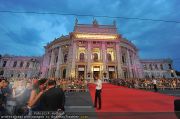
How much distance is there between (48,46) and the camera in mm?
49500

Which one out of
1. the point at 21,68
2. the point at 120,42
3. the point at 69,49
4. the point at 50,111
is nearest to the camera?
the point at 50,111

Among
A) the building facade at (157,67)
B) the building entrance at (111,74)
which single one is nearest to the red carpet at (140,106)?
the building entrance at (111,74)

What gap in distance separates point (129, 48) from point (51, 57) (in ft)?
84.9

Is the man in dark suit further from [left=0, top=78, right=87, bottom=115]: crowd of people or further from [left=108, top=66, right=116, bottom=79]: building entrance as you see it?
[left=108, top=66, right=116, bottom=79]: building entrance

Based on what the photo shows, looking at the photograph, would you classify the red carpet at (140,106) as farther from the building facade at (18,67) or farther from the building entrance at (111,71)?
the building facade at (18,67)

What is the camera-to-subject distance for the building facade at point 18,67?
59188 mm

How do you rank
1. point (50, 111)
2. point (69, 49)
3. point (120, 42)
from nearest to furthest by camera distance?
point (50, 111) < point (69, 49) < point (120, 42)

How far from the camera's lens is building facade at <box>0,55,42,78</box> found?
5919 centimetres

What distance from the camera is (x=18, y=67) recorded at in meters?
60.0

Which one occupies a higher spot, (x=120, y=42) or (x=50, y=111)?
(x=120, y=42)

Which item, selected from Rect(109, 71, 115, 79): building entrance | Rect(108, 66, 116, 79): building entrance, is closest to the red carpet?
Rect(108, 66, 116, 79): building entrance

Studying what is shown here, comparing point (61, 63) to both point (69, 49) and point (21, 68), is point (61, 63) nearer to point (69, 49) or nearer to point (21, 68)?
point (69, 49)

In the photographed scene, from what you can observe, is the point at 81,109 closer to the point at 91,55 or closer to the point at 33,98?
the point at 33,98

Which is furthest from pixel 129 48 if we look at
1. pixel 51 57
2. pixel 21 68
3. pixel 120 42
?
pixel 21 68
